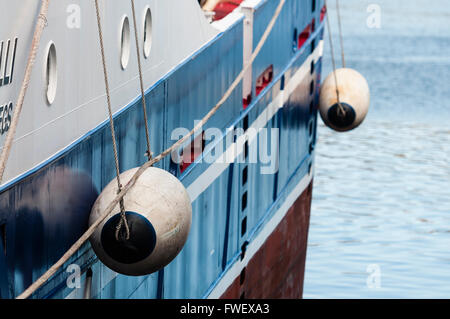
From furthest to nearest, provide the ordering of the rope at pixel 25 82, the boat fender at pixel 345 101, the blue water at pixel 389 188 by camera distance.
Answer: the blue water at pixel 389 188 < the boat fender at pixel 345 101 < the rope at pixel 25 82

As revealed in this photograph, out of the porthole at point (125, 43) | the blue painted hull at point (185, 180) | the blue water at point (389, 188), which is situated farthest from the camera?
the blue water at point (389, 188)

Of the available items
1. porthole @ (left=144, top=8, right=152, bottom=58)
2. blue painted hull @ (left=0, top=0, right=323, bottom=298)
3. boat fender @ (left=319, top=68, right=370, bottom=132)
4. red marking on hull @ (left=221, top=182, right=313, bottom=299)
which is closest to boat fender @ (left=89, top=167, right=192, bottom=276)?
blue painted hull @ (left=0, top=0, right=323, bottom=298)

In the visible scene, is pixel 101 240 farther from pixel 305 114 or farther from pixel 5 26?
pixel 305 114

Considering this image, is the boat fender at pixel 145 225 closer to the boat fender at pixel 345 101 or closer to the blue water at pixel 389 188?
the boat fender at pixel 345 101

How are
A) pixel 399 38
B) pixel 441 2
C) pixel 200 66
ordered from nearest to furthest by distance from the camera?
1. pixel 200 66
2. pixel 399 38
3. pixel 441 2

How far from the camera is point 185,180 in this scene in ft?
28.0

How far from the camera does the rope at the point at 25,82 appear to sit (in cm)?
453

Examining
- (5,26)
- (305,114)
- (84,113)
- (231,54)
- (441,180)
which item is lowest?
(441,180)

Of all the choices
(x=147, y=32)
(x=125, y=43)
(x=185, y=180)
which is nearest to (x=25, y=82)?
(x=125, y=43)

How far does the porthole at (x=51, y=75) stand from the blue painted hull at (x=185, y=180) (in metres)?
0.34

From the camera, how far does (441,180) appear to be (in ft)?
85.7

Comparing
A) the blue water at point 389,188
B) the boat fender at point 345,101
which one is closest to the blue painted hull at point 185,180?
the boat fender at point 345,101

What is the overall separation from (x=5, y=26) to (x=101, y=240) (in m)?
1.33

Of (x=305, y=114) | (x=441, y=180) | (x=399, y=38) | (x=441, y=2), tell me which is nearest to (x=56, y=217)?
(x=305, y=114)
